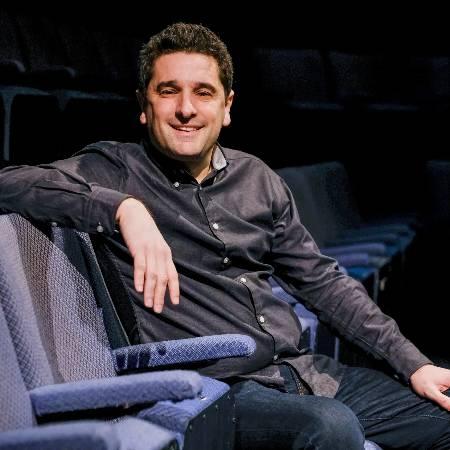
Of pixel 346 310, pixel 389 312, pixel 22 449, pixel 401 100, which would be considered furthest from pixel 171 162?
pixel 401 100

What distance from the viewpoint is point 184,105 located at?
3.76 feet

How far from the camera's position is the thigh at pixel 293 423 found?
0.93 m

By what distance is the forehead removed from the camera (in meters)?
1.16

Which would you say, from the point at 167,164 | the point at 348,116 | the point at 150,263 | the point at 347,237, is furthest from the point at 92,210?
the point at 348,116

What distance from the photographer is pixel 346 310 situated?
122cm

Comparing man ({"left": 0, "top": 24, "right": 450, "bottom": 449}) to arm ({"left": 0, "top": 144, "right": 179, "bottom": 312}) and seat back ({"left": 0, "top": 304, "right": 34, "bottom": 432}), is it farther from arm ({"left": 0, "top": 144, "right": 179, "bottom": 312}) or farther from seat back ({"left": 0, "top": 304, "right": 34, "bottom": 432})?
seat back ({"left": 0, "top": 304, "right": 34, "bottom": 432})

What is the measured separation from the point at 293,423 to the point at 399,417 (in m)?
0.25

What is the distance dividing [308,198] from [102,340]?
1.50 m

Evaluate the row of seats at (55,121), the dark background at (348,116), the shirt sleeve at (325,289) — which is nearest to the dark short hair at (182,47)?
the shirt sleeve at (325,289)

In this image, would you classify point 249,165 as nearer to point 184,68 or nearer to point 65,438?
point 184,68

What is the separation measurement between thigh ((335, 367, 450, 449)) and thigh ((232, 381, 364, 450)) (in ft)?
0.58

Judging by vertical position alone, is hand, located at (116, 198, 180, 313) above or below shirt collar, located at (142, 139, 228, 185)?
below

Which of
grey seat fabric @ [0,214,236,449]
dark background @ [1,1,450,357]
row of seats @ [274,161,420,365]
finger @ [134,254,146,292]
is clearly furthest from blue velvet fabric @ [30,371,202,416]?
dark background @ [1,1,450,357]

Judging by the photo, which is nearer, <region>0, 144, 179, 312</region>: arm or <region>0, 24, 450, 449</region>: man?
<region>0, 144, 179, 312</region>: arm
